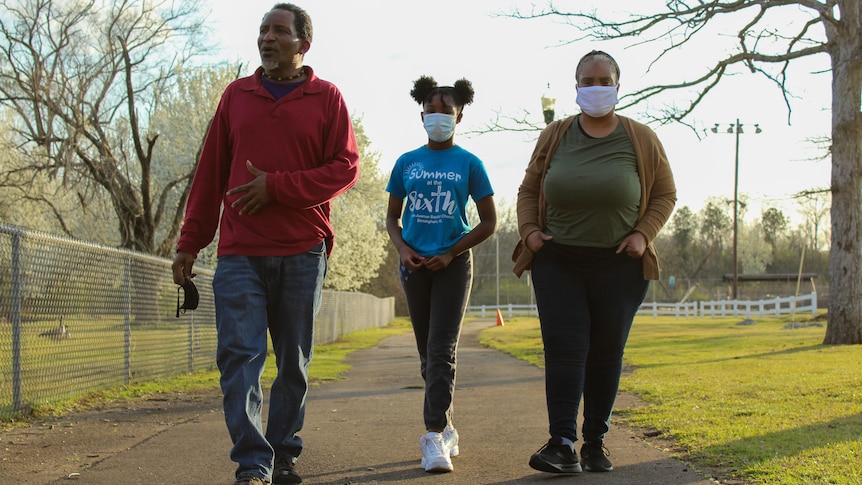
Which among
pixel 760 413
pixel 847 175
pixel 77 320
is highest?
pixel 847 175

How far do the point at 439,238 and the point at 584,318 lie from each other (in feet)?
3.42

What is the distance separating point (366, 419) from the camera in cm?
717

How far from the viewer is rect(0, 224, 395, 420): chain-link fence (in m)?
6.85

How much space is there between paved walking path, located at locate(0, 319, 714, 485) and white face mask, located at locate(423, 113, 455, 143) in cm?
192

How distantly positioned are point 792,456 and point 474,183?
2336mm

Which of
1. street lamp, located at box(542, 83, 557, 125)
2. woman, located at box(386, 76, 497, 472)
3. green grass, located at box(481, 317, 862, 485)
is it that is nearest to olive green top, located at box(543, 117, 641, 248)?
woman, located at box(386, 76, 497, 472)

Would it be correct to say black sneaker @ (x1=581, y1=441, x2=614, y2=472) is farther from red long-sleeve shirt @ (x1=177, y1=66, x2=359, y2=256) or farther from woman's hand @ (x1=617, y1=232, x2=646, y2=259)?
red long-sleeve shirt @ (x1=177, y1=66, x2=359, y2=256)

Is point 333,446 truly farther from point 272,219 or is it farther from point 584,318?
point 272,219

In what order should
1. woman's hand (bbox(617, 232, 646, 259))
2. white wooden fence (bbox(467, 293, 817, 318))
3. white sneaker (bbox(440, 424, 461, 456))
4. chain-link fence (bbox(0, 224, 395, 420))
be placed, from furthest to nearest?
white wooden fence (bbox(467, 293, 817, 318)) → chain-link fence (bbox(0, 224, 395, 420)) → white sneaker (bbox(440, 424, 461, 456)) → woman's hand (bbox(617, 232, 646, 259))

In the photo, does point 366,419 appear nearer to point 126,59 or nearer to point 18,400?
point 18,400

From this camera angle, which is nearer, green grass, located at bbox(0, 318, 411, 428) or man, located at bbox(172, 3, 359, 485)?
man, located at bbox(172, 3, 359, 485)

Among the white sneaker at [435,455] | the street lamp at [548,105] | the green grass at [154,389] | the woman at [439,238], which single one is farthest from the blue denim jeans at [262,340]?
the street lamp at [548,105]

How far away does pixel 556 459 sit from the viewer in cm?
445

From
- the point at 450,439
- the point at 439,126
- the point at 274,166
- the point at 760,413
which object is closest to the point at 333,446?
the point at 450,439
